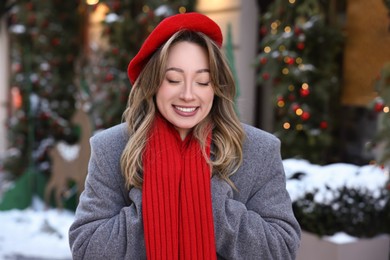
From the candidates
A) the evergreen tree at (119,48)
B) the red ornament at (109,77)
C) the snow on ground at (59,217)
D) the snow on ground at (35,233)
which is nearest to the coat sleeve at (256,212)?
the snow on ground at (59,217)

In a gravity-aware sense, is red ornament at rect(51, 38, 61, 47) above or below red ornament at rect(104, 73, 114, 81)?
above

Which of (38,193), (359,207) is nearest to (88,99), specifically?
(38,193)

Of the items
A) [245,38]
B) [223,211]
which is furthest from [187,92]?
[245,38]

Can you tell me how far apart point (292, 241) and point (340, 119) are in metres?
2.98

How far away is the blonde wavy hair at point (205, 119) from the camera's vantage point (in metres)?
1.62

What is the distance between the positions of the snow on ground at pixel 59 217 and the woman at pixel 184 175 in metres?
1.66

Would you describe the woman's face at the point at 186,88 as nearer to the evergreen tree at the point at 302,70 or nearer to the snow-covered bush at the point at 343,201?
the snow-covered bush at the point at 343,201

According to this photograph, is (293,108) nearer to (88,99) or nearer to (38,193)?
(88,99)

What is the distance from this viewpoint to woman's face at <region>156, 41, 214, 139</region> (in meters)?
1.61

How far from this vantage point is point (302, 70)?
377cm

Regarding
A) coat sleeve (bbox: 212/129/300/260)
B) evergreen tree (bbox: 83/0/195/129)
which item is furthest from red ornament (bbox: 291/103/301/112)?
coat sleeve (bbox: 212/129/300/260)

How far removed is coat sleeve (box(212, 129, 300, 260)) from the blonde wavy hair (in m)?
0.05

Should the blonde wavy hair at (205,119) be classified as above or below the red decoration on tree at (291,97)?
above

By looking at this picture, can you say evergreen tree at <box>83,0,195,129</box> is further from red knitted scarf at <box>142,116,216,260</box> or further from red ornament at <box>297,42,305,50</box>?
red knitted scarf at <box>142,116,216,260</box>
